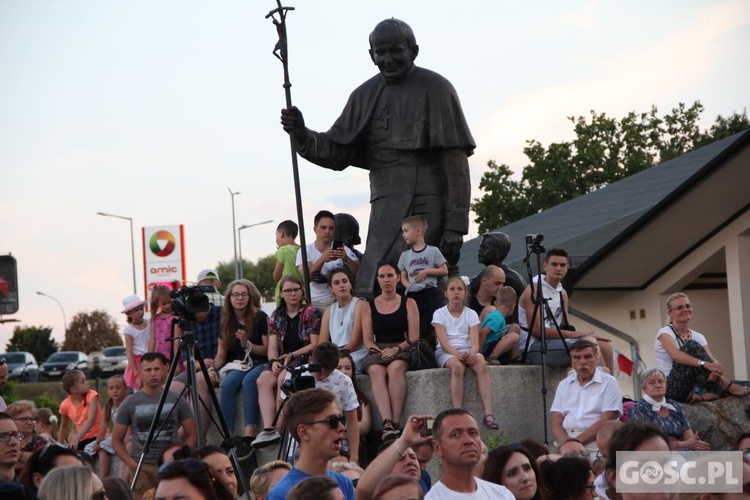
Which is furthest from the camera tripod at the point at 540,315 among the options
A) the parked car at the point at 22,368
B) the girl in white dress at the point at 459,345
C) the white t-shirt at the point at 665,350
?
the parked car at the point at 22,368

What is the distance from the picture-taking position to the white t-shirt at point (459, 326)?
36.8 feet

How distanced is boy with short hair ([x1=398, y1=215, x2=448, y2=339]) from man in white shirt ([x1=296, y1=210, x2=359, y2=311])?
29.2 inches

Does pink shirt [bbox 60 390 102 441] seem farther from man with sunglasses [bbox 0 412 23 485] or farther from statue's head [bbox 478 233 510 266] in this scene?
man with sunglasses [bbox 0 412 23 485]

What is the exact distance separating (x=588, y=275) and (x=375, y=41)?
1057 centimetres

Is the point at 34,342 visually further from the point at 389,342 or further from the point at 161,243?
the point at 389,342

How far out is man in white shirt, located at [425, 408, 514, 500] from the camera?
6.86 meters

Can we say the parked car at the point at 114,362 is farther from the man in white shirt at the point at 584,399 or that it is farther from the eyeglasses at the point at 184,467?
the eyeglasses at the point at 184,467

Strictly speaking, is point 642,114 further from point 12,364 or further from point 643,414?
point 643,414

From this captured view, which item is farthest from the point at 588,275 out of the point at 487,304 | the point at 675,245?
the point at 487,304

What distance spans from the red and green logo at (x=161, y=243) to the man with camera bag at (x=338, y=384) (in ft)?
92.2

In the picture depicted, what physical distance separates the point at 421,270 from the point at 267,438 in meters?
2.00

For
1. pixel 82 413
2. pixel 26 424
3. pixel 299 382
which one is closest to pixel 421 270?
pixel 299 382

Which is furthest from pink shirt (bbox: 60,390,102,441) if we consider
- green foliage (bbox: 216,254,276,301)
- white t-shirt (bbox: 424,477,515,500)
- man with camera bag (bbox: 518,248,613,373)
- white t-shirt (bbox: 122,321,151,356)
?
green foliage (bbox: 216,254,276,301)

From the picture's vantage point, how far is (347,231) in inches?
510
